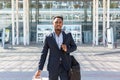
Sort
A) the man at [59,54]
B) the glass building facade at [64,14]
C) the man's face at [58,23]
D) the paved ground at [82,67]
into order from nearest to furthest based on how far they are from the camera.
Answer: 1. the man's face at [58,23]
2. the man at [59,54]
3. the paved ground at [82,67]
4. the glass building facade at [64,14]

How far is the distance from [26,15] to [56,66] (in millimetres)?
37662

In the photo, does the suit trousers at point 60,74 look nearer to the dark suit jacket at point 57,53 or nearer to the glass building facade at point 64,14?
the dark suit jacket at point 57,53

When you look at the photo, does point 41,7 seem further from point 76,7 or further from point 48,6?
point 76,7

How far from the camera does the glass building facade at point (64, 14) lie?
1831 inches

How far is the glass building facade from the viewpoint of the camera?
46.5 meters

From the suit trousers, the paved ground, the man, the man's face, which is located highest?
the man's face

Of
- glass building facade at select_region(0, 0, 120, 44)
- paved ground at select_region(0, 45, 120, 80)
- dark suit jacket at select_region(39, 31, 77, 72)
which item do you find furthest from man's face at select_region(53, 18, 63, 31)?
glass building facade at select_region(0, 0, 120, 44)

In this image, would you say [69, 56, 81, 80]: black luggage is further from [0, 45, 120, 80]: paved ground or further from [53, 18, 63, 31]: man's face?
[0, 45, 120, 80]: paved ground

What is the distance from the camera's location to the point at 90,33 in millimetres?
47125

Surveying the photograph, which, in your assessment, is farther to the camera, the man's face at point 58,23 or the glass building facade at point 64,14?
the glass building facade at point 64,14

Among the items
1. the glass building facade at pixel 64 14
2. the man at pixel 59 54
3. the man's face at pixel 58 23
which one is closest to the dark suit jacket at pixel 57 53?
the man at pixel 59 54

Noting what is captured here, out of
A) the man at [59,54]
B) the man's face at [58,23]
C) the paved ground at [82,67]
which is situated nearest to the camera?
the man's face at [58,23]

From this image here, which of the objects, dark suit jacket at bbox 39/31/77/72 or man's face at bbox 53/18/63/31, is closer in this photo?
man's face at bbox 53/18/63/31

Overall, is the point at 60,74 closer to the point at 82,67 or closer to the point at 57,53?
the point at 57,53
